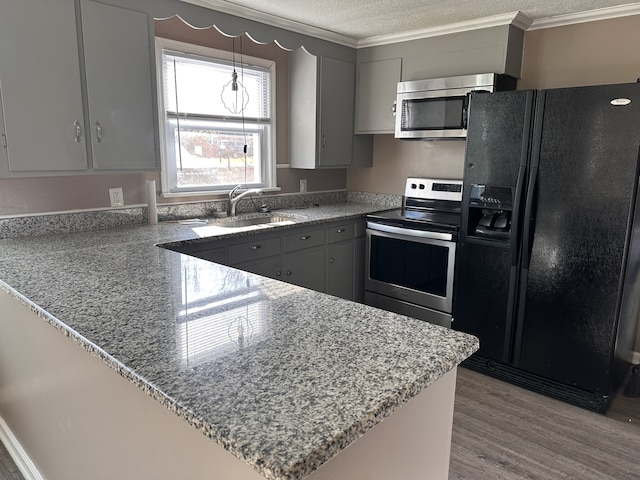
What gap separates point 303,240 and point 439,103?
4.64ft

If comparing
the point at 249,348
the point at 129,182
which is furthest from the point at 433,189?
the point at 249,348

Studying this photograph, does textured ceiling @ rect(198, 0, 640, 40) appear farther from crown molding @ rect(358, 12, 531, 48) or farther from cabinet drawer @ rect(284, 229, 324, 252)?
cabinet drawer @ rect(284, 229, 324, 252)

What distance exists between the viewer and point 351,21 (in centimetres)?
338

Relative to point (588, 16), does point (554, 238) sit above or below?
below

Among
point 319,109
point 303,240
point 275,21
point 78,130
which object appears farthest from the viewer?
point 319,109

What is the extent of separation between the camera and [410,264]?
138 inches

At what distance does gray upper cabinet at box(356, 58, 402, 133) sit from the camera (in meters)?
3.81

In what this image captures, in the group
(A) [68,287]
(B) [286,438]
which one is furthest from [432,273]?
(B) [286,438]

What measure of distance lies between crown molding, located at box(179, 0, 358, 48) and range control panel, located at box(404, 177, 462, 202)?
1281 mm

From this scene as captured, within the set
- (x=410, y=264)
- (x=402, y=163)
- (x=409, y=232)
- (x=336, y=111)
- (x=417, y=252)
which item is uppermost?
(x=336, y=111)

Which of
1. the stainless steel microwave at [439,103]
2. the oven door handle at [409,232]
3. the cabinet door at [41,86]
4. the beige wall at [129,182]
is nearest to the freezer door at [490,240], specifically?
the oven door handle at [409,232]

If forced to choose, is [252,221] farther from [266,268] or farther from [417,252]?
[417,252]

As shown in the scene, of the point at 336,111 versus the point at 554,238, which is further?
the point at 336,111

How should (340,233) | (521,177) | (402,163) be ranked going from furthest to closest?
(402,163)
(340,233)
(521,177)
